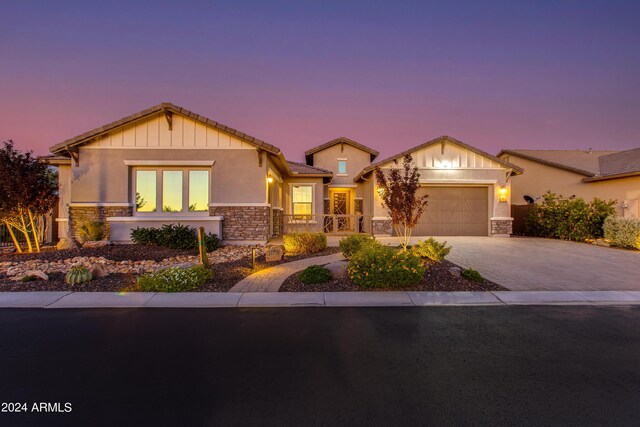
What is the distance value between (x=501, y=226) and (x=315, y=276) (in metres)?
13.6

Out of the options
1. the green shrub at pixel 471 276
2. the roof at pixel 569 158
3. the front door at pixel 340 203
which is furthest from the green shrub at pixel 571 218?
the green shrub at pixel 471 276

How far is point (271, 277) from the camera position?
323 inches

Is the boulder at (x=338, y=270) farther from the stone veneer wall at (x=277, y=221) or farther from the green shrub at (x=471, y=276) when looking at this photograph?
the stone veneer wall at (x=277, y=221)

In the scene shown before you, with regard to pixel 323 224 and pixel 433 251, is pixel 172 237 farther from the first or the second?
pixel 433 251

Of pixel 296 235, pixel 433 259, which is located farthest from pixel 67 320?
pixel 433 259

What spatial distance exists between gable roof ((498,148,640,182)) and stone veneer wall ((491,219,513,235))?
5646 millimetres

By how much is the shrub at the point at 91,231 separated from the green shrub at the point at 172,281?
705 centimetres

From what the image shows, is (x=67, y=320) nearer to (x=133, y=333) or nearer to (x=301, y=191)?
(x=133, y=333)

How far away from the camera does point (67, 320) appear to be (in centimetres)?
532

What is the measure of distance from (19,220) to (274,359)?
12.8 m

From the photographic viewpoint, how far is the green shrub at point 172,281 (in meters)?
7.11

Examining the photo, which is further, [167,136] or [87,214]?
[167,136]

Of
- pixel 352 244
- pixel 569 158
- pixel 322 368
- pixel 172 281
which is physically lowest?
pixel 322 368

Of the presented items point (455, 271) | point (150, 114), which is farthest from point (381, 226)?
point (150, 114)
